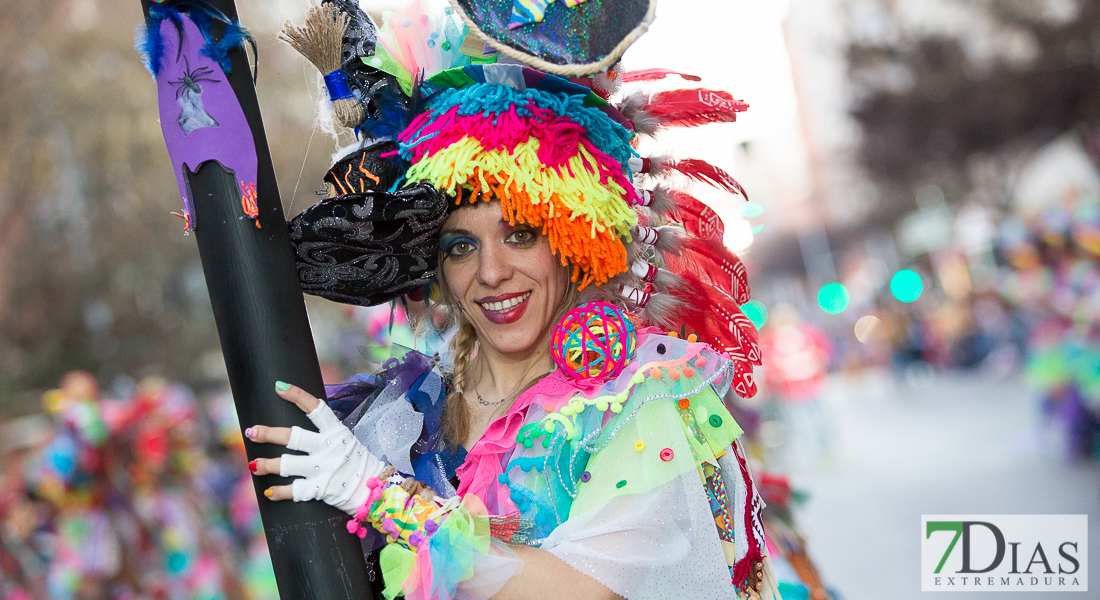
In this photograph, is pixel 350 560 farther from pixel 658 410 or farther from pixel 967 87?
pixel 967 87

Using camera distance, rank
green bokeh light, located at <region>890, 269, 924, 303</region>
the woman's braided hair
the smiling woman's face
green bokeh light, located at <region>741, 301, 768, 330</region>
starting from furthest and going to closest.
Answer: green bokeh light, located at <region>890, 269, 924, 303</region>, green bokeh light, located at <region>741, 301, 768, 330</region>, the woman's braided hair, the smiling woman's face

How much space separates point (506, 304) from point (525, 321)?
72mm

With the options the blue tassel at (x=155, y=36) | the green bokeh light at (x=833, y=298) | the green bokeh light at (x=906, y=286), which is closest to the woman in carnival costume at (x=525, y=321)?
the blue tassel at (x=155, y=36)

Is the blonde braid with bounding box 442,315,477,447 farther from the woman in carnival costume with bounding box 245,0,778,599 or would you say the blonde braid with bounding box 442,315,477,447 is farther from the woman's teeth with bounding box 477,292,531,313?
the woman's teeth with bounding box 477,292,531,313

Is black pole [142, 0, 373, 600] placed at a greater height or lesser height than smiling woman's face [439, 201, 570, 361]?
lesser

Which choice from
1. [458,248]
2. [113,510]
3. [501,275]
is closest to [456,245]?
[458,248]

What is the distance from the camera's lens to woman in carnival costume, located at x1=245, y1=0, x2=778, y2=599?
5.68 ft

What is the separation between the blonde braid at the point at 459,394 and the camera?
7.87 ft

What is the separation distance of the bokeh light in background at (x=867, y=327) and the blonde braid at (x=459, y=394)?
23343mm

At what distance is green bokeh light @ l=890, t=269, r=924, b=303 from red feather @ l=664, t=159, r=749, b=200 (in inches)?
996

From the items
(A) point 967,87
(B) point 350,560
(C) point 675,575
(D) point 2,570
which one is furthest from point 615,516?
(A) point 967,87

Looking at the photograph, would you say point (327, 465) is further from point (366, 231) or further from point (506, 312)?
point (506, 312)

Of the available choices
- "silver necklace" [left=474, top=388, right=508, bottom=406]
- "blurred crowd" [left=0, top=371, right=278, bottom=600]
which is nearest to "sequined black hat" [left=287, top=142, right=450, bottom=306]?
"silver necklace" [left=474, top=388, right=508, bottom=406]

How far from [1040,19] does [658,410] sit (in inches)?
513
